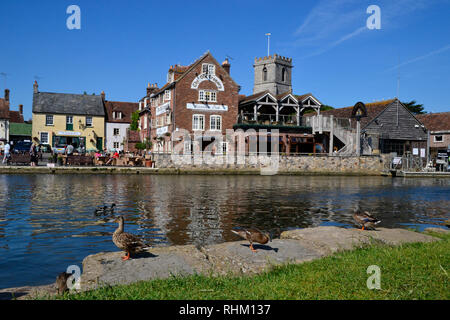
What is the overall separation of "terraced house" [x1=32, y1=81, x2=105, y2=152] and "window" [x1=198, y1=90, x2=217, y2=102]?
21.9 m

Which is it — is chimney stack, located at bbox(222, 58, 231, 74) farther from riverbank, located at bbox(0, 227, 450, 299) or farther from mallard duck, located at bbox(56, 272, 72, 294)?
mallard duck, located at bbox(56, 272, 72, 294)

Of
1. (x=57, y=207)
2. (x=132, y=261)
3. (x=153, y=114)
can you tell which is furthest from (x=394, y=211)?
(x=153, y=114)

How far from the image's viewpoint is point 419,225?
1228 cm

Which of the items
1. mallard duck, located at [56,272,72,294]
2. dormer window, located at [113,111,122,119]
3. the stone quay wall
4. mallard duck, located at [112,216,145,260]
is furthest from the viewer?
dormer window, located at [113,111,122,119]

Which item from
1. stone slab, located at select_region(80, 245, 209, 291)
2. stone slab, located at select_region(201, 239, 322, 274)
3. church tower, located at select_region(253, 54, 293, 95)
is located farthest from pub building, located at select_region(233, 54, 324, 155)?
stone slab, located at select_region(80, 245, 209, 291)

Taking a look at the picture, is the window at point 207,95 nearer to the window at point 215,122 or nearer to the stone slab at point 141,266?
the window at point 215,122

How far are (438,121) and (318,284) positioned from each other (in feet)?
208

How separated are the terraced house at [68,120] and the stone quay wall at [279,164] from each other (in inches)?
968

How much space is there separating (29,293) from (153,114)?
49251 millimetres

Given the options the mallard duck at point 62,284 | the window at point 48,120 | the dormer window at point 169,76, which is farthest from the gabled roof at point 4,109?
the mallard duck at point 62,284

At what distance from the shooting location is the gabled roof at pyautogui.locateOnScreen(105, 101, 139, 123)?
64.8 meters

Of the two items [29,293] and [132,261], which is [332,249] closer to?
[132,261]

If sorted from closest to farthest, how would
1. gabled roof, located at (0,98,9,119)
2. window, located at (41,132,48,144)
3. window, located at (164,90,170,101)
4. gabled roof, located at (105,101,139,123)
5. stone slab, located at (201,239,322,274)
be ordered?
1. stone slab, located at (201,239,322,274)
2. window, located at (164,90,170,101)
3. window, located at (41,132,48,144)
4. gabled roof, located at (105,101,139,123)
5. gabled roof, located at (0,98,9,119)

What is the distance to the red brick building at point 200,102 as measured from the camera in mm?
42969
